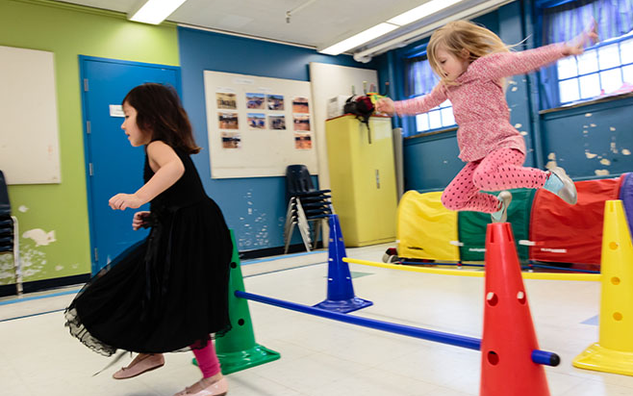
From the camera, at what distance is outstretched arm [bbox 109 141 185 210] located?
1.38 metres

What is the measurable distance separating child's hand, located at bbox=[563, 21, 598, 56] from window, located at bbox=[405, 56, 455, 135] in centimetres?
476

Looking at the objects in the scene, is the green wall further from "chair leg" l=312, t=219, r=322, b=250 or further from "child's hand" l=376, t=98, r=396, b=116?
"child's hand" l=376, t=98, r=396, b=116

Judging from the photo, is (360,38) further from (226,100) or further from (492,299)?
(492,299)

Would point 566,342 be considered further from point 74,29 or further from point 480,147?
point 74,29

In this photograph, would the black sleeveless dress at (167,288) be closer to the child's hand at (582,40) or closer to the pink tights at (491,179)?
the pink tights at (491,179)

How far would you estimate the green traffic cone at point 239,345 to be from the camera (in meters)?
1.86

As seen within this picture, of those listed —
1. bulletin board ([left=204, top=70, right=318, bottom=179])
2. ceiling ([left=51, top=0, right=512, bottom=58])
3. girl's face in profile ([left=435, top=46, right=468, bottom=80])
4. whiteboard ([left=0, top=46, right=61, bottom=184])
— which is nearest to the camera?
girl's face in profile ([left=435, top=46, right=468, bottom=80])

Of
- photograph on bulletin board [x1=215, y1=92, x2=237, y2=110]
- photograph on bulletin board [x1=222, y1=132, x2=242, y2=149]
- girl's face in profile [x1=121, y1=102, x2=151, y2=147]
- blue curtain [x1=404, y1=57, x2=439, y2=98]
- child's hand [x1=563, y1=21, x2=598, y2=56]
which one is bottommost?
girl's face in profile [x1=121, y1=102, x2=151, y2=147]

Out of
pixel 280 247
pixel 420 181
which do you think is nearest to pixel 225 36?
pixel 280 247

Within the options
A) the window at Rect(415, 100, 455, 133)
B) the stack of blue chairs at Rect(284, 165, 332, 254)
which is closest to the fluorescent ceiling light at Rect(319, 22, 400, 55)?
the window at Rect(415, 100, 455, 133)

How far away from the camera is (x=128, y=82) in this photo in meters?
4.95

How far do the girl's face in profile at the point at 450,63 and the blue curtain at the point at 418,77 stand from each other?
448 cm

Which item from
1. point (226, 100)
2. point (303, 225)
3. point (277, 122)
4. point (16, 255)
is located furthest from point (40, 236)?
point (277, 122)

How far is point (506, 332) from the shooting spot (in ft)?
3.32
